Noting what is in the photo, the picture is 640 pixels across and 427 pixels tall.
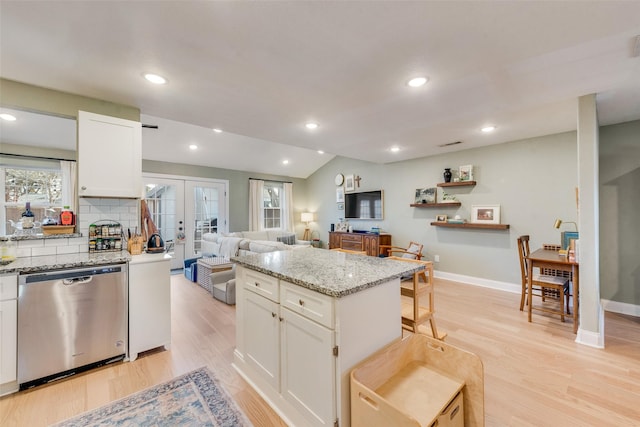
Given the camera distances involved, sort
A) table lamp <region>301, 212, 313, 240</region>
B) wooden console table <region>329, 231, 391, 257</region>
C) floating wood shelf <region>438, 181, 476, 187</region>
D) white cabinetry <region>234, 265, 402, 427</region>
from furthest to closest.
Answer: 1. table lamp <region>301, 212, 313, 240</region>
2. wooden console table <region>329, 231, 391, 257</region>
3. floating wood shelf <region>438, 181, 476, 187</region>
4. white cabinetry <region>234, 265, 402, 427</region>

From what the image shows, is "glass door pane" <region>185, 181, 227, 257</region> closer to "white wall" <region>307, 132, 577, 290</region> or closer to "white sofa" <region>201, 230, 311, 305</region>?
"white sofa" <region>201, 230, 311, 305</region>

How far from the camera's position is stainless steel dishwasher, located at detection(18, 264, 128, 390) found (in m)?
1.89

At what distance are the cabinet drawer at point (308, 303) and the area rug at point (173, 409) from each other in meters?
0.81

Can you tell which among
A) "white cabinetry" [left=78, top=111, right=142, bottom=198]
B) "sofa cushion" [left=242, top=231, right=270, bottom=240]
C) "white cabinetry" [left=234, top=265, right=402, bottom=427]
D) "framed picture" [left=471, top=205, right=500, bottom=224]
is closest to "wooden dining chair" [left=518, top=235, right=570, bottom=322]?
"framed picture" [left=471, top=205, right=500, bottom=224]

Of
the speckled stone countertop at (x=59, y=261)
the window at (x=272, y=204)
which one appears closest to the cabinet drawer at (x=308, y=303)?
the speckled stone countertop at (x=59, y=261)

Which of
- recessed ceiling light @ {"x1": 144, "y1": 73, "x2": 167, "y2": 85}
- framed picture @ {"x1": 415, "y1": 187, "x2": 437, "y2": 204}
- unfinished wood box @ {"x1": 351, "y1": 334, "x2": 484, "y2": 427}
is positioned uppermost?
recessed ceiling light @ {"x1": 144, "y1": 73, "x2": 167, "y2": 85}

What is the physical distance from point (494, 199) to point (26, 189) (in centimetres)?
681

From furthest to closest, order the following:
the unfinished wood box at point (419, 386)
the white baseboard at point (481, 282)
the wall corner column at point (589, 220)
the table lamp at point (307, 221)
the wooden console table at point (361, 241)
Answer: the table lamp at point (307, 221) < the wooden console table at point (361, 241) < the white baseboard at point (481, 282) < the wall corner column at point (589, 220) < the unfinished wood box at point (419, 386)

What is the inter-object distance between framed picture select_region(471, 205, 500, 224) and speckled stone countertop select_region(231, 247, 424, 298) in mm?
3279

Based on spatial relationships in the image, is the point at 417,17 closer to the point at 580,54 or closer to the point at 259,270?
the point at 580,54

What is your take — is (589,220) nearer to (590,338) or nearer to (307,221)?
→ (590,338)

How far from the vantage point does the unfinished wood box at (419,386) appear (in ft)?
3.94

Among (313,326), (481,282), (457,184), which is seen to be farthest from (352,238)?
(313,326)

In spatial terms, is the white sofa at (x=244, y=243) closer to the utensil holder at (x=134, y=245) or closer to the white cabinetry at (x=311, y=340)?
the utensil holder at (x=134, y=245)
